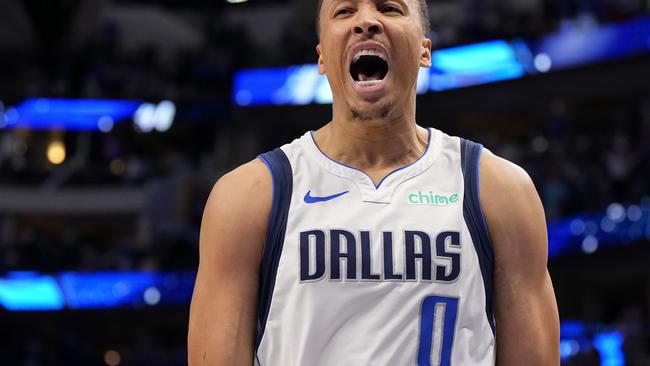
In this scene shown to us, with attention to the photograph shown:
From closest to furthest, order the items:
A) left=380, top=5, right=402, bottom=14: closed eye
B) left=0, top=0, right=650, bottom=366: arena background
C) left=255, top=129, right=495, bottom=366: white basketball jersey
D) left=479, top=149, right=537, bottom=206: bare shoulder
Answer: left=255, top=129, right=495, bottom=366: white basketball jersey, left=479, top=149, right=537, bottom=206: bare shoulder, left=380, top=5, right=402, bottom=14: closed eye, left=0, top=0, right=650, bottom=366: arena background

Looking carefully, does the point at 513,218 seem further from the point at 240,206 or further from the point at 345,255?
the point at 240,206

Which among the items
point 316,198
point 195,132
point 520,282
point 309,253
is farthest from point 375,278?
point 195,132

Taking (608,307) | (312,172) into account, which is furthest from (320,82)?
(312,172)

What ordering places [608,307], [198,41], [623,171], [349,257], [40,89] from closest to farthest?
[349,257]
[623,171]
[608,307]
[40,89]
[198,41]

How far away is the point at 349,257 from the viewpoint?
2451 millimetres

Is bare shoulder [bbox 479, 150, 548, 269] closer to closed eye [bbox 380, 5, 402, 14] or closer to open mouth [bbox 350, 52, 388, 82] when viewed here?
open mouth [bbox 350, 52, 388, 82]

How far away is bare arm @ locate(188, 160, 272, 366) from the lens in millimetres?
2457

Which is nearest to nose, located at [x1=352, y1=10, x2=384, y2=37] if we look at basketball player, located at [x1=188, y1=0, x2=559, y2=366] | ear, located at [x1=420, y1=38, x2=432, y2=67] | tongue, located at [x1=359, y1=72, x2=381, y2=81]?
basketball player, located at [x1=188, y1=0, x2=559, y2=366]

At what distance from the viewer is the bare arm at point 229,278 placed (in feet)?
8.06

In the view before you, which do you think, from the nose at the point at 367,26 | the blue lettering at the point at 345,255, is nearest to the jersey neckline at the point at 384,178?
the blue lettering at the point at 345,255

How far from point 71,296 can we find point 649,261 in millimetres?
11562

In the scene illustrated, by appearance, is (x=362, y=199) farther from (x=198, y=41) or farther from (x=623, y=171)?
(x=198, y=41)

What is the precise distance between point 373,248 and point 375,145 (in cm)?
36

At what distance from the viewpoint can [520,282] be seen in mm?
2514
